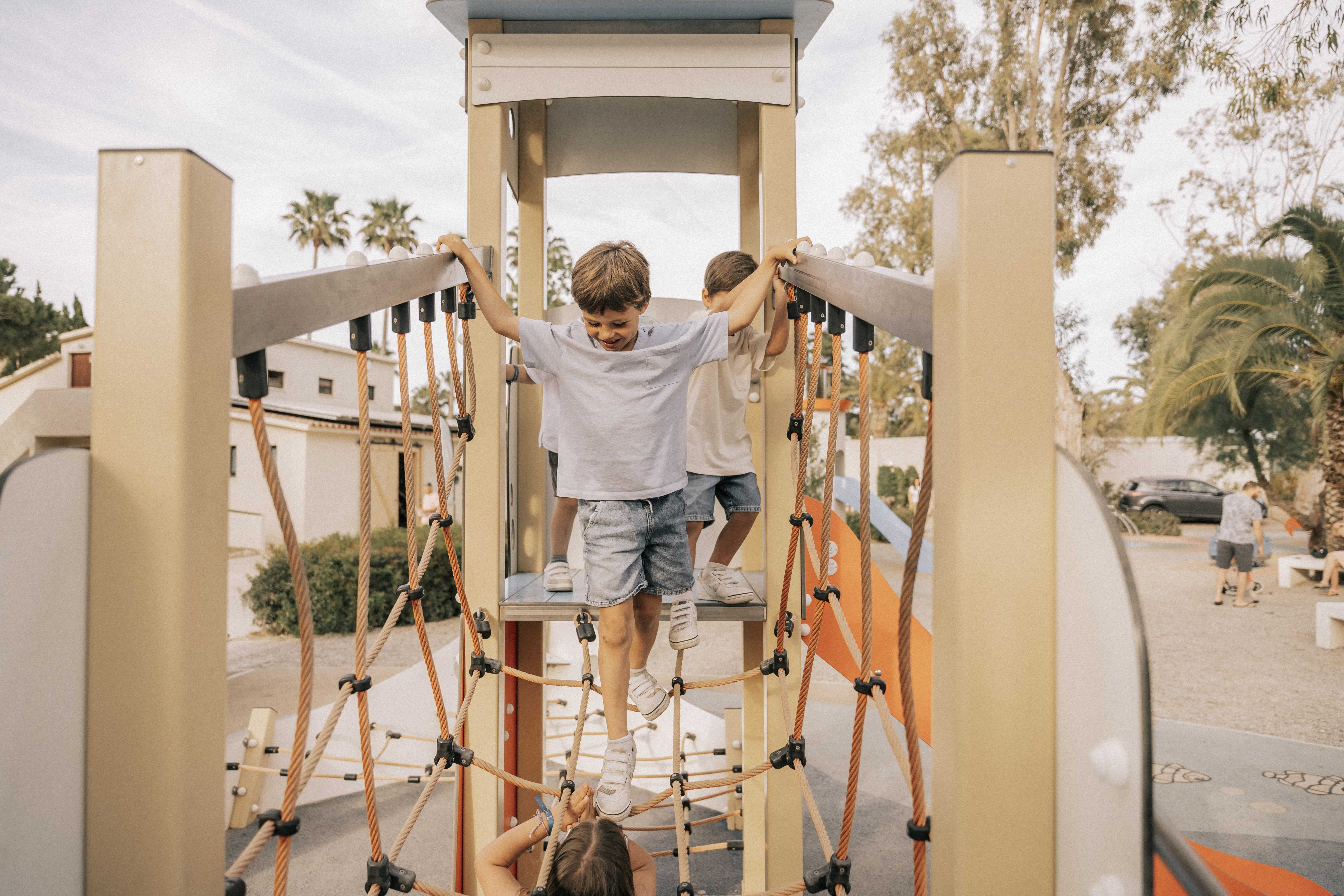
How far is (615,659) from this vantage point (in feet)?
6.24

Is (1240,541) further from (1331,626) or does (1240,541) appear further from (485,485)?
(485,485)

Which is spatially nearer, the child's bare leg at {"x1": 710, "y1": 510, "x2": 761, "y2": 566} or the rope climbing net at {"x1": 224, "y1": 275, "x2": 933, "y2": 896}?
the rope climbing net at {"x1": 224, "y1": 275, "x2": 933, "y2": 896}

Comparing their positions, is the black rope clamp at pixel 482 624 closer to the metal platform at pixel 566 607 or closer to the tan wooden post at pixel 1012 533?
the metal platform at pixel 566 607

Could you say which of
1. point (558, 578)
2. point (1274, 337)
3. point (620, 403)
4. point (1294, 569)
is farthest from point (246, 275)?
point (1294, 569)

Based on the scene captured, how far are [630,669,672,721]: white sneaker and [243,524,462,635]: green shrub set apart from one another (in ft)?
24.2

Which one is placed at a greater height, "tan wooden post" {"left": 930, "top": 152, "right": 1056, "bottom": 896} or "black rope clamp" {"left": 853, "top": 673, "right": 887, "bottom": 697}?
"tan wooden post" {"left": 930, "top": 152, "right": 1056, "bottom": 896}

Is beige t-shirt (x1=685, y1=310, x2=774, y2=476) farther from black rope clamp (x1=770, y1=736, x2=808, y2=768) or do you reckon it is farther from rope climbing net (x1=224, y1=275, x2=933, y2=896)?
black rope clamp (x1=770, y1=736, x2=808, y2=768)

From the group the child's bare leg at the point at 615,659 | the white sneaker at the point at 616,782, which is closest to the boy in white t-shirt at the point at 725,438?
the child's bare leg at the point at 615,659

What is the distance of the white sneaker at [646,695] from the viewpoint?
2006 mm

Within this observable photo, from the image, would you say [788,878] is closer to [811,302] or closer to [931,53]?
[811,302]

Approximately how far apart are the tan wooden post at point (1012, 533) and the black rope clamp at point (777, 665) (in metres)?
1.27

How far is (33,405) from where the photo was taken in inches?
508

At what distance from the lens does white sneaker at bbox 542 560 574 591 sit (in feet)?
7.91

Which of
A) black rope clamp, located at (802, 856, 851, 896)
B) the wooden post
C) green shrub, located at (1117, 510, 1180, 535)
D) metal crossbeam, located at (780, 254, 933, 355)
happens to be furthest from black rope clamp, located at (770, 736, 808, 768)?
green shrub, located at (1117, 510, 1180, 535)
